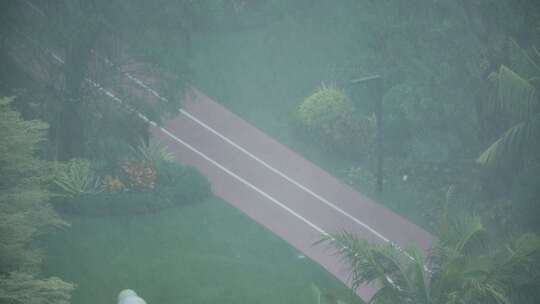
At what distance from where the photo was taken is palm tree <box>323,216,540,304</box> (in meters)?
9.93

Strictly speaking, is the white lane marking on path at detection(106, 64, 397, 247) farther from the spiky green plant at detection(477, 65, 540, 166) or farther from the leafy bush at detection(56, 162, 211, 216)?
the spiky green plant at detection(477, 65, 540, 166)

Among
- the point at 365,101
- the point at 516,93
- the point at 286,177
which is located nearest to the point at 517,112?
the point at 516,93

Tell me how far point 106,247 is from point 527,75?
1007 cm

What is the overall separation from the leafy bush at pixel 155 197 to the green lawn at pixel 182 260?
21cm

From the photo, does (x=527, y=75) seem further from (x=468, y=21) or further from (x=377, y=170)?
(x=377, y=170)

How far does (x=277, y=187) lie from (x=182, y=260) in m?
4.73

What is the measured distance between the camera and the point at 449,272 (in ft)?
32.7

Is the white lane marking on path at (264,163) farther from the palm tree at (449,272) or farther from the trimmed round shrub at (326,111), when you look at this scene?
the palm tree at (449,272)

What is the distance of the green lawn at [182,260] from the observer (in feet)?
43.2

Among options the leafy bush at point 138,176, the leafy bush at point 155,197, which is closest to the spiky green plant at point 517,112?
the leafy bush at point 155,197

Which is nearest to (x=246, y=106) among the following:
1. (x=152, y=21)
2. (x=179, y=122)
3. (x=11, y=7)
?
(x=179, y=122)

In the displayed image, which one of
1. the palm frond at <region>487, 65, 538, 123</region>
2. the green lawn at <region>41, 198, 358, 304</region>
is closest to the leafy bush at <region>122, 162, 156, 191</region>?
the green lawn at <region>41, 198, 358, 304</region>

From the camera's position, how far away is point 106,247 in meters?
14.5

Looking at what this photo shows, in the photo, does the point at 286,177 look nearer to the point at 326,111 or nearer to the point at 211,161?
the point at 211,161
